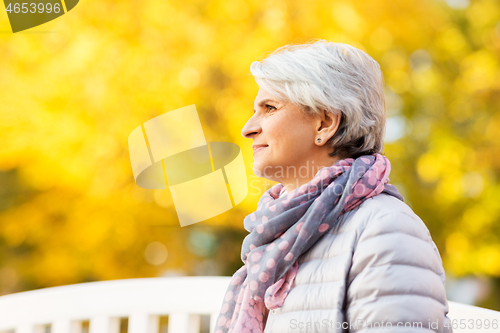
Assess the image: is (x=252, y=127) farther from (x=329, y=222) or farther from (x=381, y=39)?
(x=381, y=39)

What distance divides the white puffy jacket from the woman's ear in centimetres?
28

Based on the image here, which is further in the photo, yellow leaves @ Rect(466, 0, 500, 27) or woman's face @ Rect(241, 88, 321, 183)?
yellow leaves @ Rect(466, 0, 500, 27)

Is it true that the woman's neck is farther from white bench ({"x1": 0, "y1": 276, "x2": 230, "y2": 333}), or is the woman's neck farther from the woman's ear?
white bench ({"x1": 0, "y1": 276, "x2": 230, "y2": 333})

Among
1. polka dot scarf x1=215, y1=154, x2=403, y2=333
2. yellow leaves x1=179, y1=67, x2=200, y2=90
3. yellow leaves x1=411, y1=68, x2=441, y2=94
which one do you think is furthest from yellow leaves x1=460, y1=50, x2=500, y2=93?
polka dot scarf x1=215, y1=154, x2=403, y2=333

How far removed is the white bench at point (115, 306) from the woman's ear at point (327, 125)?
3.39 feet

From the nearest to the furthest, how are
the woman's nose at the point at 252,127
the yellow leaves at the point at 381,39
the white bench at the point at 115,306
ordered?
1. the woman's nose at the point at 252,127
2. the white bench at the point at 115,306
3. the yellow leaves at the point at 381,39

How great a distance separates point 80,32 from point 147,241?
199 centimetres

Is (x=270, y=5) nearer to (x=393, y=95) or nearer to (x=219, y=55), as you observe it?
(x=219, y=55)

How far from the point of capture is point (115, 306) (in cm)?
203

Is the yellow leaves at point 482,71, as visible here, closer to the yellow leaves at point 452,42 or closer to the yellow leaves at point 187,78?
the yellow leaves at point 452,42

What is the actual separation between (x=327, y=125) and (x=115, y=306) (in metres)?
1.43

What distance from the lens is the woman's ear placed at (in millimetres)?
1404

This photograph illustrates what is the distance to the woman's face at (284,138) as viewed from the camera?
1431 millimetres

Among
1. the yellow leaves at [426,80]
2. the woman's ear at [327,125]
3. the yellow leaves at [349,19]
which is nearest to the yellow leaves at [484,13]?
the yellow leaves at [426,80]
